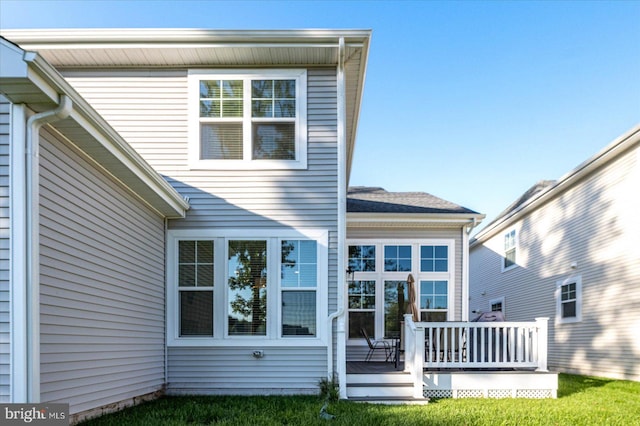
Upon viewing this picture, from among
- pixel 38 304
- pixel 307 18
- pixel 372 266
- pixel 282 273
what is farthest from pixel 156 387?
pixel 307 18

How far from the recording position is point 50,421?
3771 mm

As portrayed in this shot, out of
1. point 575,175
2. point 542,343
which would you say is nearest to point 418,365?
point 542,343

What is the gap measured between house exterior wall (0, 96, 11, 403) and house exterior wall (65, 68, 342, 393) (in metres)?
3.30

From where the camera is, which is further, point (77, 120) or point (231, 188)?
point (231, 188)

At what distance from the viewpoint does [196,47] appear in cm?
657

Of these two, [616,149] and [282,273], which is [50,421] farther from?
[616,149]

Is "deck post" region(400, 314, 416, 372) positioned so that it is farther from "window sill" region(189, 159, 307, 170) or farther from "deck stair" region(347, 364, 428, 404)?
"window sill" region(189, 159, 307, 170)

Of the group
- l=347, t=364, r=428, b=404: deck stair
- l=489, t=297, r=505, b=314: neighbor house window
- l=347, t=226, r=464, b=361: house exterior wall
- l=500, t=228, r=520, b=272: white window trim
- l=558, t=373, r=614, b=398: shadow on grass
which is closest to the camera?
l=347, t=364, r=428, b=404: deck stair

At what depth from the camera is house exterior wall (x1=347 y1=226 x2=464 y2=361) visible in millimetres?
9992

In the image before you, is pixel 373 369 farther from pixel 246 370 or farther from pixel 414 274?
pixel 414 274

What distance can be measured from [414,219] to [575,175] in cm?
413

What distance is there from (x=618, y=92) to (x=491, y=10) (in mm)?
6162

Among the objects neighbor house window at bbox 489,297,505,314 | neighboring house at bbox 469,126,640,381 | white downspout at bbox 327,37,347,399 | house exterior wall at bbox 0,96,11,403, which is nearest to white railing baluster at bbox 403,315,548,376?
white downspout at bbox 327,37,347,399

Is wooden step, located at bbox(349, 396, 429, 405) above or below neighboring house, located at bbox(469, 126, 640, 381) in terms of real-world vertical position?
below
